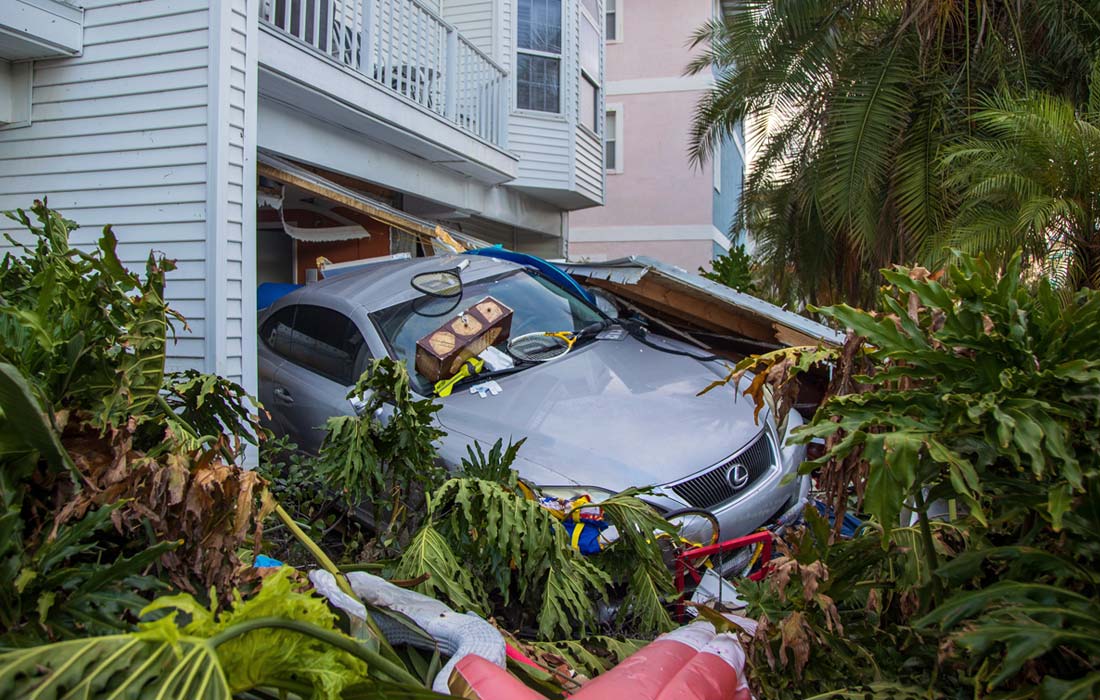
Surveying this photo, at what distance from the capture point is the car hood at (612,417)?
3869 mm

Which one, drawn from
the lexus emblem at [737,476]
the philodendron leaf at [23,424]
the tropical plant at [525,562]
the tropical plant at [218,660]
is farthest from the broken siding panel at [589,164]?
the tropical plant at [218,660]

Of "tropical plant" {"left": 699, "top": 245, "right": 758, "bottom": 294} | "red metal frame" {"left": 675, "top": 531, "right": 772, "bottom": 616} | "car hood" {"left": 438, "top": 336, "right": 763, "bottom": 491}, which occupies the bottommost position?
"red metal frame" {"left": 675, "top": 531, "right": 772, "bottom": 616}

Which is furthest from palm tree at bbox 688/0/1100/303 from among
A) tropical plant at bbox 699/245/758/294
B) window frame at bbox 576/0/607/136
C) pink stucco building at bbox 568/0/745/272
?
pink stucco building at bbox 568/0/745/272

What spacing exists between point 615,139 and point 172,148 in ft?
47.4

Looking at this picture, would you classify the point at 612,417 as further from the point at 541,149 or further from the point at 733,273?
the point at 541,149

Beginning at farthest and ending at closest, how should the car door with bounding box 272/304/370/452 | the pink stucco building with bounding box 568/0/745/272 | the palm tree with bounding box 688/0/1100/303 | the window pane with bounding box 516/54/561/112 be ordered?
the pink stucco building with bounding box 568/0/745/272, the window pane with bounding box 516/54/561/112, the palm tree with bounding box 688/0/1100/303, the car door with bounding box 272/304/370/452

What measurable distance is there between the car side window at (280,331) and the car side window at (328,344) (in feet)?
0.22

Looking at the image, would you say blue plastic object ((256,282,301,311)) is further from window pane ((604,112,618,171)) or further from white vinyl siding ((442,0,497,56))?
window pane ((604,112,618,171))

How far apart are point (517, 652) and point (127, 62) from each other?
4.75 m

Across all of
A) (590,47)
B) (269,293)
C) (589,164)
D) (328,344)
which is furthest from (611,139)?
(328,344)

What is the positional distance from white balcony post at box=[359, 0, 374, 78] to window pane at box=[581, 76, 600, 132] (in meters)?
6.16

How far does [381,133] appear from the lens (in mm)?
7504

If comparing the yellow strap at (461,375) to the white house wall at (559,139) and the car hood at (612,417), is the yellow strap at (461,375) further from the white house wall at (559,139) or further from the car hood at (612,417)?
the white house wall at (559,139)

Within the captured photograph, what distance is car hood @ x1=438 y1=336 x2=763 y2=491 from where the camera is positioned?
12.7 feet
